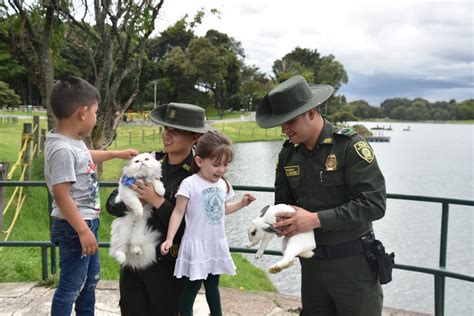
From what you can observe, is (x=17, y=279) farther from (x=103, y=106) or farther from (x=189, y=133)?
(x=103, y=106)

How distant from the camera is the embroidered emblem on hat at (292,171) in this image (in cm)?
234

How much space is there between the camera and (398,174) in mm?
26406

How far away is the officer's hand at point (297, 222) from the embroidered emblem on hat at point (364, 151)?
34 cm

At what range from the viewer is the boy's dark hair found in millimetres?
2430

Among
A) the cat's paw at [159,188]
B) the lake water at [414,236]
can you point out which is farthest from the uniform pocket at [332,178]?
the lake water at [414,236]

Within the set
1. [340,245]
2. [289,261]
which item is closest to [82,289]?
[289,261]

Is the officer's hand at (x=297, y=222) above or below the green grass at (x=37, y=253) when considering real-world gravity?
above

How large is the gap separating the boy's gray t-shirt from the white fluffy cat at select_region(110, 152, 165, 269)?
0.20m

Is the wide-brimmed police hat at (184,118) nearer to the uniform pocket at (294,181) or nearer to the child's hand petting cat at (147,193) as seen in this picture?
the child's hand petting cat at (147,193)

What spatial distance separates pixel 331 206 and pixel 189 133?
34.3 inches

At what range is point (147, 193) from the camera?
7.83 feet

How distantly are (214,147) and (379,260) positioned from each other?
3.22 ft

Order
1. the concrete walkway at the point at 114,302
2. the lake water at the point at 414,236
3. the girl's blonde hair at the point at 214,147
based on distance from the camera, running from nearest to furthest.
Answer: the girl's blonde hair at the point at 214,147 < the concrete walkway at the point at 114,302 < the lake water at the point at 414,236

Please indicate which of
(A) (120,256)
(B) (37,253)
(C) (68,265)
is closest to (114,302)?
(C) (68,265)
